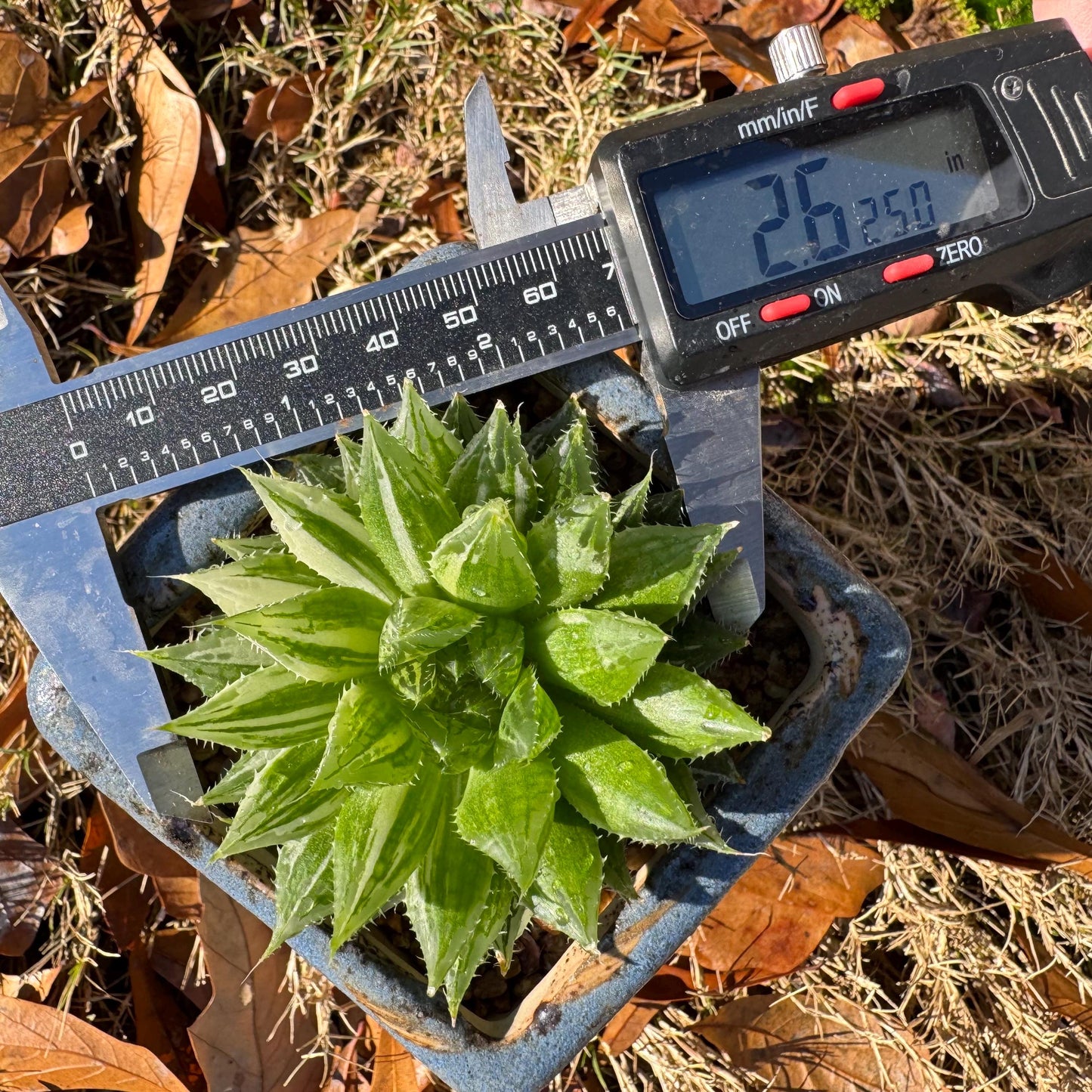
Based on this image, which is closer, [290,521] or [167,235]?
[290,521]

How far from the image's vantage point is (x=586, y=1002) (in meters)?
1.25

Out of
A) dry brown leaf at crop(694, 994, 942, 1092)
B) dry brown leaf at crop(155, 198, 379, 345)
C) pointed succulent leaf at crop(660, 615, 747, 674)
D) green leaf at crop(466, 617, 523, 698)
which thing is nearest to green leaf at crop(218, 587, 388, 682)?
green leaf at crop(466, 617, 523, 698)

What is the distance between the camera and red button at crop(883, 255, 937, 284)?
4.38ft

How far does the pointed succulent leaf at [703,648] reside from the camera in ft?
3.88

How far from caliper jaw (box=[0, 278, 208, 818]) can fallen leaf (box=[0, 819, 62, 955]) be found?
713mm

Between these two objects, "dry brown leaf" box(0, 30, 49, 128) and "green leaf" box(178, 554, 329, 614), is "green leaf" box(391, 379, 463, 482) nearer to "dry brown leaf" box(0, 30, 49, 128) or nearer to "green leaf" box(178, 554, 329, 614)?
"green leaf" box(178, 554, 329, 614)

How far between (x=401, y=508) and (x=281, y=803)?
0.32 m

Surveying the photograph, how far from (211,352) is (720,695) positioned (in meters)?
0.81

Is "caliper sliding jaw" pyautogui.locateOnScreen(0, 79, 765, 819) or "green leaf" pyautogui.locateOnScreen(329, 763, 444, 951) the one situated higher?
"caliper sliding jaw" pyautogui.locateOnScreen(0, 79, 765, 819)

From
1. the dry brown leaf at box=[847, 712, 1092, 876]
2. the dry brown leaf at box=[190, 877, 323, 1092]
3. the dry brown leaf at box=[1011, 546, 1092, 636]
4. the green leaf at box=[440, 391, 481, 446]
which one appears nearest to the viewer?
the green leaf at box=[440, 391, 481, 446]

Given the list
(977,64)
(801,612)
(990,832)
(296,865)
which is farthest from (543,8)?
(990,832)

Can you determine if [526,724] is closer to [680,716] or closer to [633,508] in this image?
[680,716]

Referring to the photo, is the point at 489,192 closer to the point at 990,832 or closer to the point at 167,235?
the point at 167,235

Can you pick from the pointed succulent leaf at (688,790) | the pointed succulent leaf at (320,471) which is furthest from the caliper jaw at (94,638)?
the pointed succulent leaf at (688,790)
